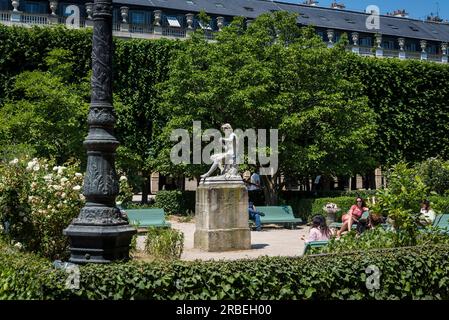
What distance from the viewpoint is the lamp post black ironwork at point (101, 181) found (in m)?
6.96

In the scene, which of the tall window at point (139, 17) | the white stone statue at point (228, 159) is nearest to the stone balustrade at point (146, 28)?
the tall window at point (139, 17)

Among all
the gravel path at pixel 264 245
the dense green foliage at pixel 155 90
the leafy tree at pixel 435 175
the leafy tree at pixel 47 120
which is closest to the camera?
the gravel path at pixel 264 245

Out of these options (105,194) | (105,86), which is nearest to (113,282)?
(105,194)

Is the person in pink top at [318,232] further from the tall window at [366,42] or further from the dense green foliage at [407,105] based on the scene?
the tall window at [366,42]

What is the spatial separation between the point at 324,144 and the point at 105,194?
750 inches

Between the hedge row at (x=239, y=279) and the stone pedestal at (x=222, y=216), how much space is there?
278 inches

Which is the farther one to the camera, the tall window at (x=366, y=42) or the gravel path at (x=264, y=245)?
the tall window at (x=366, y=42)

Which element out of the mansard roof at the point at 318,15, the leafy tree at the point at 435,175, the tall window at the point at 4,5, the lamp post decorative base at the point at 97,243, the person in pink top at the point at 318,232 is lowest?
the person in pink top at the point at 318,232

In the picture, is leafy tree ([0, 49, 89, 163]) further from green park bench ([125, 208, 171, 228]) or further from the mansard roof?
the mansard roof

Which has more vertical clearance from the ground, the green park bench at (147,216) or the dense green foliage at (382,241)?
the dense green foliage at (382,241)

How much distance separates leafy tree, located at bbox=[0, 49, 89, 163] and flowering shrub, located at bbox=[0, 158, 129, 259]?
12393 mm

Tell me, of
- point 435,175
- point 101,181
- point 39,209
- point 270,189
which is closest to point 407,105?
point 435,175

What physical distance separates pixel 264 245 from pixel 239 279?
959 cm

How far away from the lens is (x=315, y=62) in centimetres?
2538
